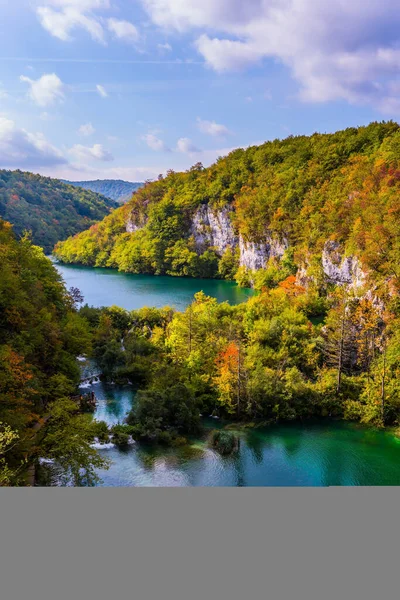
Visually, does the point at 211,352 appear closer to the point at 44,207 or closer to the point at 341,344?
the point at 341,344

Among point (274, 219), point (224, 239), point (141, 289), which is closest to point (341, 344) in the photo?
point (141, 289)

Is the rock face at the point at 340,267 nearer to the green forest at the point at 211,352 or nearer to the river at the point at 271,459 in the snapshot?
the green forest at the point at 211,352

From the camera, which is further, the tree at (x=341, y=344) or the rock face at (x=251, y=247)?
the rock face at (x=251, y=247)

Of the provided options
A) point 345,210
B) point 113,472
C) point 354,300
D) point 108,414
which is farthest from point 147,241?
point 113,472

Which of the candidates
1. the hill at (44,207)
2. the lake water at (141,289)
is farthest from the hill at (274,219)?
the hill at (44,207)

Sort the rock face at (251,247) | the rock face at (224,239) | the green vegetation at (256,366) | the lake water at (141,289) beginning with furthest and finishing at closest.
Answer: the rock face at (224,239), the lake water at (141,289), the rock face at (251,247), the green vegetation at (256,366)

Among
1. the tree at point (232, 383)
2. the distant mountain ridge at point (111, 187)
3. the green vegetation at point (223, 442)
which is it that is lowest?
the green vegetation at point (223, 442)

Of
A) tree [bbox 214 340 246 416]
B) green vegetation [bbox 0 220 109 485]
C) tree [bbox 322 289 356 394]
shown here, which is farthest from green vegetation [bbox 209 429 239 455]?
tree [bbox 322 289 356 394]
